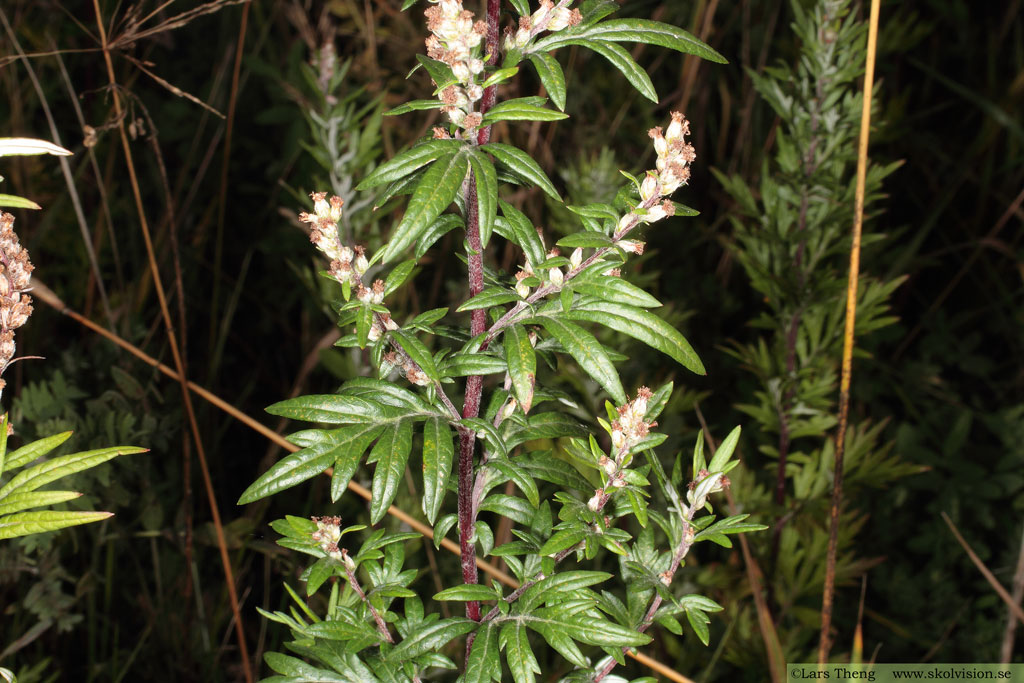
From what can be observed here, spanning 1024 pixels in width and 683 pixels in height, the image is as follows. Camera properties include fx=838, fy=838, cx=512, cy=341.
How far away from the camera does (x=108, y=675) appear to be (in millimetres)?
2438

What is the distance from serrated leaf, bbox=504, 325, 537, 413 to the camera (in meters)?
1.11

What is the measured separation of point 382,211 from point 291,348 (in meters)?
1.66

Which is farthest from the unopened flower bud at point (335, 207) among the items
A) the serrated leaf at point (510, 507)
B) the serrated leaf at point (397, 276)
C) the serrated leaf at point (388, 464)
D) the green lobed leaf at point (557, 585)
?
the green lobed leaf at point (557, 585)

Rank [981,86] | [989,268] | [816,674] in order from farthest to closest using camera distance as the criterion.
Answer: [981,86]
[989,268]
[816,674]

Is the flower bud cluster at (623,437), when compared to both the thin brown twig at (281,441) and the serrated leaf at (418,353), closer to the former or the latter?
the thin brown twig at (281,441)

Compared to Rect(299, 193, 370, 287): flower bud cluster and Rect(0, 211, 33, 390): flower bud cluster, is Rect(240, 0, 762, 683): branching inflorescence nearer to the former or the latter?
Rect(299, 193, 370, 287): flower bud cluster

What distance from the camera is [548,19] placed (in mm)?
1154

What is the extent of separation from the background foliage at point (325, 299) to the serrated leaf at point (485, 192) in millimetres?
1243

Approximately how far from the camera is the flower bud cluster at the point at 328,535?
1.30m

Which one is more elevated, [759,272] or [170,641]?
[759,272]

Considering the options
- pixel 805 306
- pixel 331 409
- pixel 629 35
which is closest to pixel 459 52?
pixel 629 35

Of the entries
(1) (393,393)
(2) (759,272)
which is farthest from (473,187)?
(2) (759,272)

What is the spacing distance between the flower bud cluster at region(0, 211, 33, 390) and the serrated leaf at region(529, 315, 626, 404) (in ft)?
2.40

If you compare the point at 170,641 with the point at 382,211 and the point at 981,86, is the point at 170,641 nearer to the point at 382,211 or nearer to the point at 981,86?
the point at 382,211
